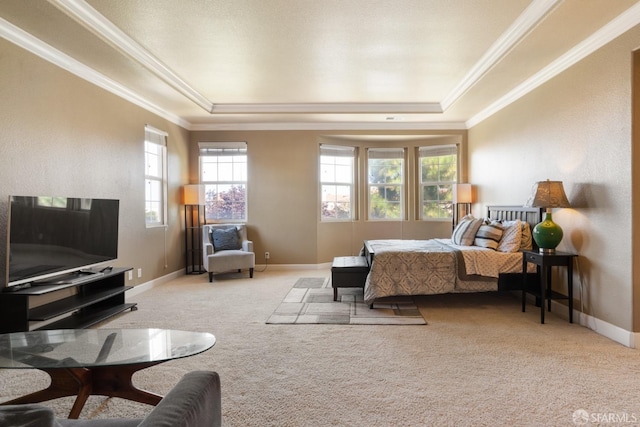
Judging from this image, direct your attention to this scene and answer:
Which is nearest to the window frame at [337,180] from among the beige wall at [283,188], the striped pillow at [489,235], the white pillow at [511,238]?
the beige wall at [283,188]

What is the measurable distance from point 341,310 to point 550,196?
242 centimetres

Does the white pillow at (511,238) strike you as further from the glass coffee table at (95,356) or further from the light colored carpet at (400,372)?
the glass coffee table at (95,356)

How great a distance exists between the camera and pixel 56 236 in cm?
327

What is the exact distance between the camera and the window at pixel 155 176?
5.32m

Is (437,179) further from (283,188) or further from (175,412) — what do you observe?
(175,412)

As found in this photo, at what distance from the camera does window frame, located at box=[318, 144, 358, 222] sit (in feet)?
22.7

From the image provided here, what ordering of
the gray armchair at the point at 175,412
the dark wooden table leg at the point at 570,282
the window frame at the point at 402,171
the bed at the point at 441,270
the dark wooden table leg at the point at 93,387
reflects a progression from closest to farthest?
1. the gray armchair at the point at 175,412
2. the dark wooden table leg at the point at 93,387
3. the dark wooden table leg at the point at 570,282
4. the bed at the point at 441,270
5. the window frame at the point at 402,171

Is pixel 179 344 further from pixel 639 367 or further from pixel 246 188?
pixel 246 188

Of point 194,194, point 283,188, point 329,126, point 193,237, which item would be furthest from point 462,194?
point 193,237

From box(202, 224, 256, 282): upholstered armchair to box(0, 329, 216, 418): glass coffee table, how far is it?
11.4 feet

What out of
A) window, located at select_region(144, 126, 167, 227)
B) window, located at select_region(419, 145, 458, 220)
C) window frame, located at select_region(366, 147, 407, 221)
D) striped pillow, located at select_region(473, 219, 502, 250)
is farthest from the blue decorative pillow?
striped pillow, located at select_region(473, 219, 502, 250)

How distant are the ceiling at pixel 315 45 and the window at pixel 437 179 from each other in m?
1.48

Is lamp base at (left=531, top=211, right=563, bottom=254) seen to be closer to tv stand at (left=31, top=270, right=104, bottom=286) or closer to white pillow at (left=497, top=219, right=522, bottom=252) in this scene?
white pillow at (left=497, top=219, right=522, bottom=252)

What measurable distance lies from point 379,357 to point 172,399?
1992mm
